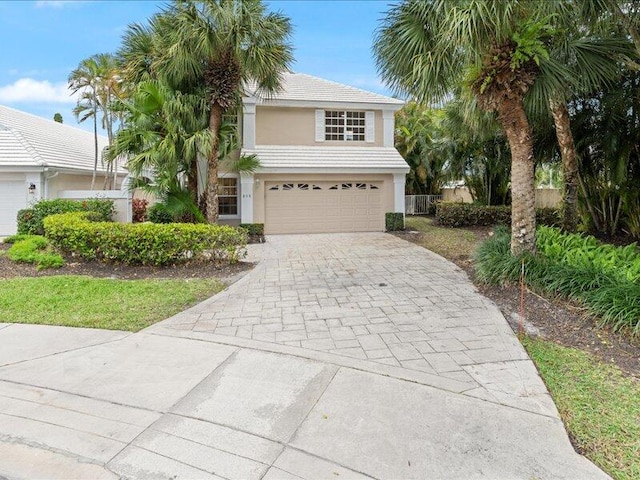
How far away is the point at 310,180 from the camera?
15.6m

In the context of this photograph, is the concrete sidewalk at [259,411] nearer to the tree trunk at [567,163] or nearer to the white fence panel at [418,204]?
the tree trunk at [567,163]

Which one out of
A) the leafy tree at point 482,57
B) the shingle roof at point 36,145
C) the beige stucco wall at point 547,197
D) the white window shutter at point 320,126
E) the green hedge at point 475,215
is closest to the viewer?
the leafy tree at point 482,57

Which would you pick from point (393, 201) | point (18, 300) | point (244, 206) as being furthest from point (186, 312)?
point (393, 201)

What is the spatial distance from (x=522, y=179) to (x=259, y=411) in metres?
6.71

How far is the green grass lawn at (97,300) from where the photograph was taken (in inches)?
215

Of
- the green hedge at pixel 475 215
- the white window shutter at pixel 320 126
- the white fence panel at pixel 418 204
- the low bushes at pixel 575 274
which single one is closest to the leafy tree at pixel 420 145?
the white fence panel at pixel 418 204

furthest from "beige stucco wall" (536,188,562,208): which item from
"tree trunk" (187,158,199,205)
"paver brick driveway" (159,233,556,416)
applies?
"tree trunk" (187,158,199,205)

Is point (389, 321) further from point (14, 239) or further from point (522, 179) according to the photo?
point (14, 239)

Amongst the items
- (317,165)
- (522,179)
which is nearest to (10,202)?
(317,165)

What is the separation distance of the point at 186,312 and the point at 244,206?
9321mm

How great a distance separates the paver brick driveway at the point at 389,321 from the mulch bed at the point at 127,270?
2.40 ft

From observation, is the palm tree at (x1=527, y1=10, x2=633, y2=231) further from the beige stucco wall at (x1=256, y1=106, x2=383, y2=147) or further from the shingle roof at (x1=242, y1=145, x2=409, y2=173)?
the beige stucco wall at (x1=256, y1=106, x2=383, y2=147)

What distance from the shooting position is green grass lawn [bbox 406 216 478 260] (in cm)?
1091

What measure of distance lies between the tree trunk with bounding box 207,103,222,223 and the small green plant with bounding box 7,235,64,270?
417cm
